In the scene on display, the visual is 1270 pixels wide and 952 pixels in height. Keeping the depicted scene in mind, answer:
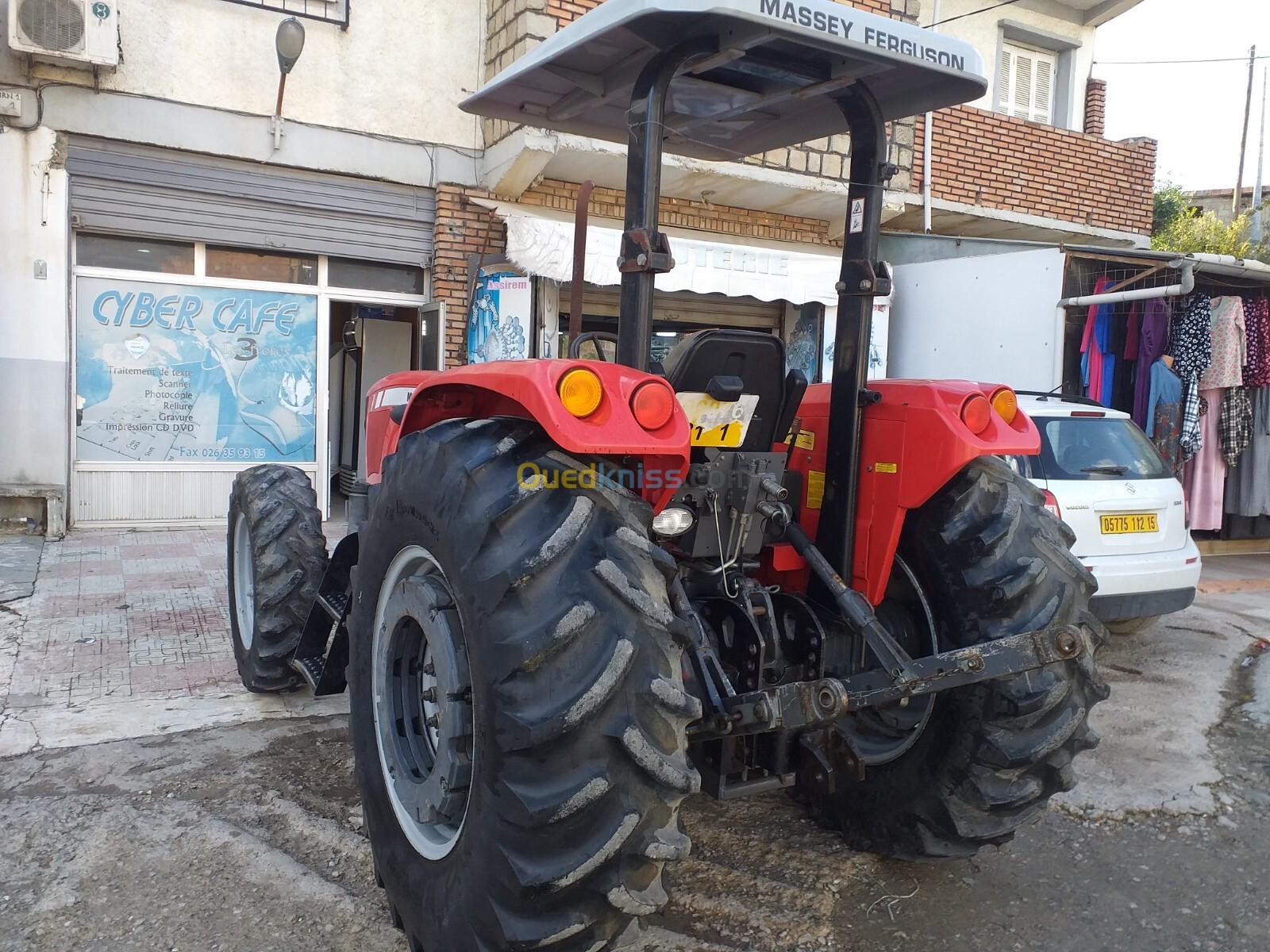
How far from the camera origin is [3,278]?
25.3 feet

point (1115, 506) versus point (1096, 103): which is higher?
point (1096, 103)

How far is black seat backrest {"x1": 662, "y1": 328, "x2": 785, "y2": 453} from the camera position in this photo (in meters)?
2.53

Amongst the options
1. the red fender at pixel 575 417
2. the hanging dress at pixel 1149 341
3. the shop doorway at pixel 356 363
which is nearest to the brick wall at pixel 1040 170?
the hanging dress at pixel 1149 341

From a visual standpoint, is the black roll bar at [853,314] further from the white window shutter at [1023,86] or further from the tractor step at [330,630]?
the white window shutter at [1023,86]

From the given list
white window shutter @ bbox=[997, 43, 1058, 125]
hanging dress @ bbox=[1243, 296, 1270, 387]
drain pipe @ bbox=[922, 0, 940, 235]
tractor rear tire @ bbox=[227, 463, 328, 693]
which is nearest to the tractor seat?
tractor rear tire @ bbox=[227, 463, 328, 693]

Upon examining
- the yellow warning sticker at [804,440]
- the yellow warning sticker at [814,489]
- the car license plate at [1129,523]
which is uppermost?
the yellow warning sticker at [804,440]

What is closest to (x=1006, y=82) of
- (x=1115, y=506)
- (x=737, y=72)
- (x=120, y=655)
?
(x=1115, y=506)

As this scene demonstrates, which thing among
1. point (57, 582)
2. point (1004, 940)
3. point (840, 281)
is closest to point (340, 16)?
point (57, 582)

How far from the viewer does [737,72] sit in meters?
2.85

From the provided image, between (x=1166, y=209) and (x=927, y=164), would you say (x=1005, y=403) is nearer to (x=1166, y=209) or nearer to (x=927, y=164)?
(x=927, y=164)

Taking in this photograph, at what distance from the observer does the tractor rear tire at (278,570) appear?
13.2 ft

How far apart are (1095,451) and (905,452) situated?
3.87 m

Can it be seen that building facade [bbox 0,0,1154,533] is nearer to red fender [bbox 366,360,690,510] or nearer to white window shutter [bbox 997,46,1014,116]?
white window shutter [bbox 997,46,1014,116]

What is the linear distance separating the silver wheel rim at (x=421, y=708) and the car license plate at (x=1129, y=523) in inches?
177
